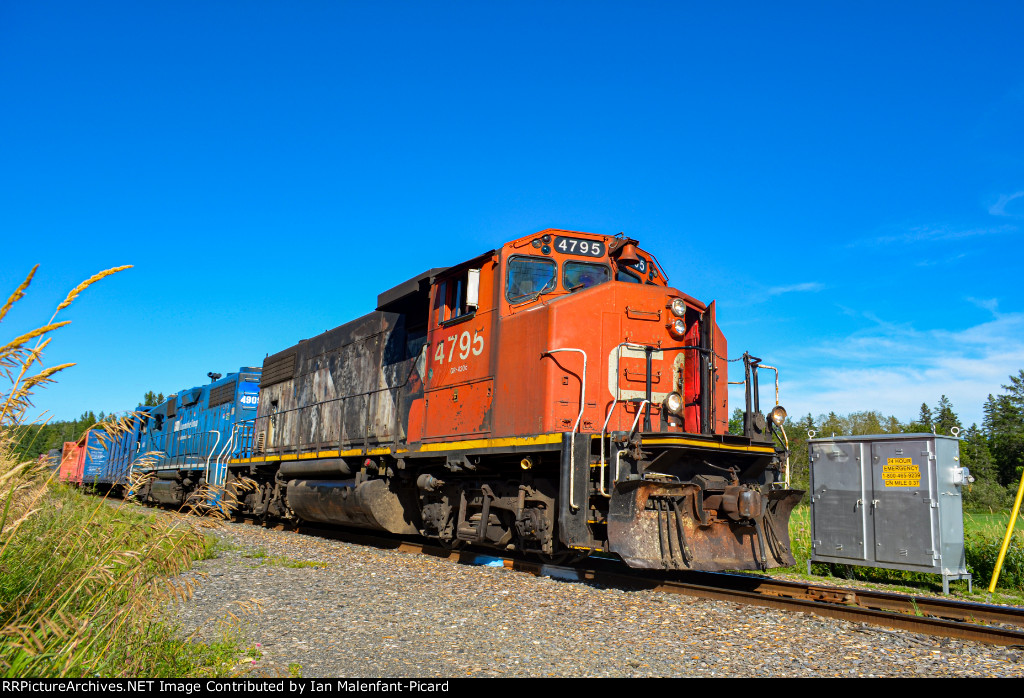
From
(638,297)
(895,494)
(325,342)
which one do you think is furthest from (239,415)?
(895,494)

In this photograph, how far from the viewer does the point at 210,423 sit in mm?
18609

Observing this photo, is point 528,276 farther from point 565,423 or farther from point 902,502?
point 902,502

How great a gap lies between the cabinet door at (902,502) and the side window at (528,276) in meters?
4.65

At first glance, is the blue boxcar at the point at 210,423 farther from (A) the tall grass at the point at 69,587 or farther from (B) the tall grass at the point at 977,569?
(A) the tall grass at the point at 69,587

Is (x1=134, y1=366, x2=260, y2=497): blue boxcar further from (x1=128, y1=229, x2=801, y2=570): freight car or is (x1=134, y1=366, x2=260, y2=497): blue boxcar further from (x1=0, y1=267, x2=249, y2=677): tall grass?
(x1=0, y1=267, x2=249, y2=677): tall grass

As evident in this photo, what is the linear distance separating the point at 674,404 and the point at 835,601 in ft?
7.55

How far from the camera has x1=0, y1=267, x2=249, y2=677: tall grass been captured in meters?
2.89

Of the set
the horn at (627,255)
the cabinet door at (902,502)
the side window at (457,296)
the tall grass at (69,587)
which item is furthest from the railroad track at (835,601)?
the tall grass at (69,587)

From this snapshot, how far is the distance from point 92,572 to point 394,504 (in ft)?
24.4

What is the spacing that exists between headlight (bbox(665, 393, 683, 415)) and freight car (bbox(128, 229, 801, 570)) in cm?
2

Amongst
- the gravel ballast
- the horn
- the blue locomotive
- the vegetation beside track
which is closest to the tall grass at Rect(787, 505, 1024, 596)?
the vegetation beside track

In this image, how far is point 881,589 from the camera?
26.7 feet

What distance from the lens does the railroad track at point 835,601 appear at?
5330 millimetres
